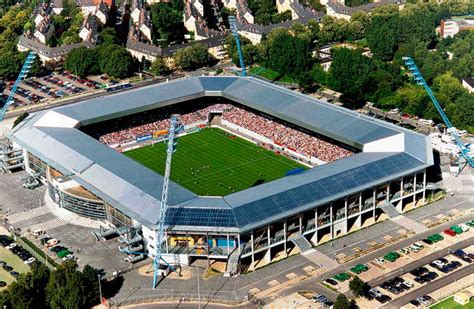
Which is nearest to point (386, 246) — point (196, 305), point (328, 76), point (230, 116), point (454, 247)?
point (454, 247)

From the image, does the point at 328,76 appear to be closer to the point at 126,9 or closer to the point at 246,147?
the point at 246,147

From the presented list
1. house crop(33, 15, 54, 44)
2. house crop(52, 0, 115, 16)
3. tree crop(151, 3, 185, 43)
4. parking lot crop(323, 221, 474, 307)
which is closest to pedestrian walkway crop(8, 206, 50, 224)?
parking lot crop(323, 221, 474, 307)

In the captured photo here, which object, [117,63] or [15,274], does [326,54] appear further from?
[15,274]

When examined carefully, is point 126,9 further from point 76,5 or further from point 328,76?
point 328,76

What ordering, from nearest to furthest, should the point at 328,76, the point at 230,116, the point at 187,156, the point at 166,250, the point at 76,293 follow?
the point at 76,293, the point at 166,250, the point at 187,156, the point at 230,116, the point at 328,76

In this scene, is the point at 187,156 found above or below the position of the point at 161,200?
below

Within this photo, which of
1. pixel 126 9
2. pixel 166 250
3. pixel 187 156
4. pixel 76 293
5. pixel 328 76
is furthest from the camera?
pixel 126 9

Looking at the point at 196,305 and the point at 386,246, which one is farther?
the point at 386,246
